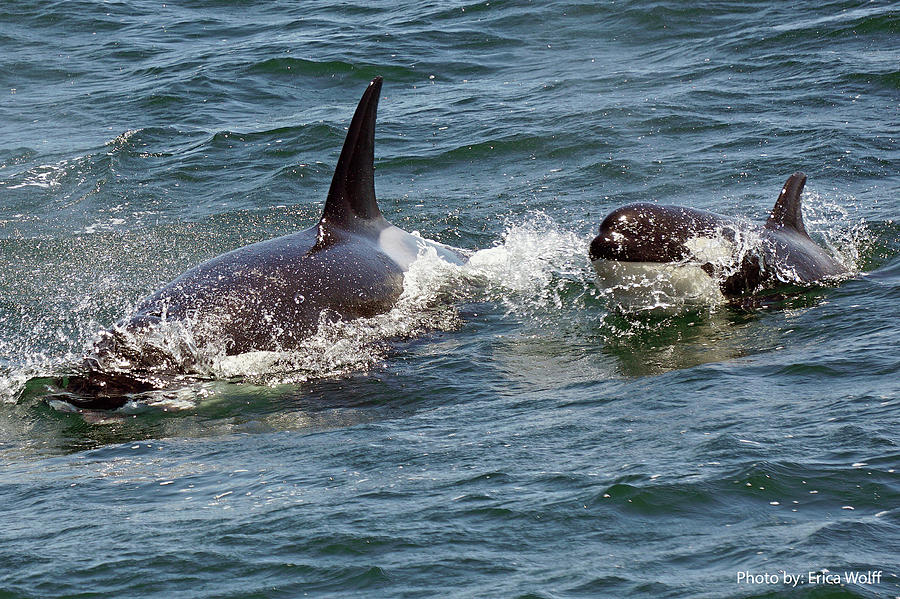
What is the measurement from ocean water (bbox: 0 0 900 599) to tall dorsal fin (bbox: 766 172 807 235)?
2.45ft

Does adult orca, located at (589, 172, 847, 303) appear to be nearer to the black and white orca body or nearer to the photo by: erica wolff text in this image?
the black and white orca body

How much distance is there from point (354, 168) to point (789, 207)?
12.0ft

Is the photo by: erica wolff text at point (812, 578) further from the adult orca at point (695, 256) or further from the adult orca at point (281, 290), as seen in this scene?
the adult orca at point (281, 290)

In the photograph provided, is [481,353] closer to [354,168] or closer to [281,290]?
[281,290]

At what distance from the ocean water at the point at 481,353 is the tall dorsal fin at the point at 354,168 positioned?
0.85 m

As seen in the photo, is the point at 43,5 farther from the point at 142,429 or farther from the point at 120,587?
the point at 120,587

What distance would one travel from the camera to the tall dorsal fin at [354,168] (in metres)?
9.44

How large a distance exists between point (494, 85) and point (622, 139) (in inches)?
161

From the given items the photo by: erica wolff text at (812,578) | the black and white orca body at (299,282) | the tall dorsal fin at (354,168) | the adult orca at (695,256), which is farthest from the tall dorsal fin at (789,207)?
the photo by: erica wolff text at (812,578)

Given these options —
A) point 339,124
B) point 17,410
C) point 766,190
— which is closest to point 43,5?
point 339,124

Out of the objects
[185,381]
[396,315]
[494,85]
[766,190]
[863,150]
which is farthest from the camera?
[494,85]

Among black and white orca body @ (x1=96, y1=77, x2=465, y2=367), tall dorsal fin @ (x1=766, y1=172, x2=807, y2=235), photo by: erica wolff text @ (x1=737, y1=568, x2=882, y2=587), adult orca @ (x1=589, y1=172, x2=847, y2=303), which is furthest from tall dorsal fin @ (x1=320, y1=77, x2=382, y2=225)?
photo by: erica wolff text @ (x1=737, y1=568, x2=882, y2=587)

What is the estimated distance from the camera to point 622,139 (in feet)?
52.5

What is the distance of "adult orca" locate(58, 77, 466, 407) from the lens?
314 inches
